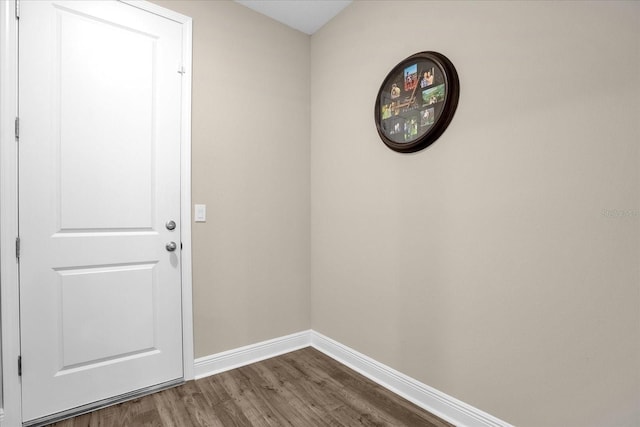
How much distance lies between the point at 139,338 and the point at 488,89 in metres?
2.38

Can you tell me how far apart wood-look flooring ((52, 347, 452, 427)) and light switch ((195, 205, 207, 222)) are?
106 centimetres

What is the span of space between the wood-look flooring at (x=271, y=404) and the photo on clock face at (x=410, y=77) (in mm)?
1849

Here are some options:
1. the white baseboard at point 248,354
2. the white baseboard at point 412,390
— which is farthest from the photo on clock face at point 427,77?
the white baseboard at point 248,354

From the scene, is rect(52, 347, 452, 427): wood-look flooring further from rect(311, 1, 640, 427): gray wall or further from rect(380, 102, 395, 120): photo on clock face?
rect(380, 102, 395, 120): photo on clock face

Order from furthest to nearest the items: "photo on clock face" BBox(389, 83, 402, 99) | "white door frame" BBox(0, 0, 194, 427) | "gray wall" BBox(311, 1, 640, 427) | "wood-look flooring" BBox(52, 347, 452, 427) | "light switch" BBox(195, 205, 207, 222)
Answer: "light switch" BBox(195, 205, 207, 222), "photo on clock face" BBox(389, 83, 402, 99), "wood-look flooring" BBox(52, 347, 452, 427), "white door frame" BBox(0, 0, 194, 427), "gray wall" BBox(311, 1, 640, 427)

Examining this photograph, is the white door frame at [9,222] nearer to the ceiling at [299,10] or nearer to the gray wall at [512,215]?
the ceiling at [299,10]

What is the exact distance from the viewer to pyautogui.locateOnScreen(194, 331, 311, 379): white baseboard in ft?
7.00

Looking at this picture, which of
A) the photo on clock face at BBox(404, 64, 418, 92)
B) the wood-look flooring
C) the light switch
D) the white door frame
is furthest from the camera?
the light switch

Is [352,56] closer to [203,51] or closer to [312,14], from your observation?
[312,14]

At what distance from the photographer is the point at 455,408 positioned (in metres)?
1.64

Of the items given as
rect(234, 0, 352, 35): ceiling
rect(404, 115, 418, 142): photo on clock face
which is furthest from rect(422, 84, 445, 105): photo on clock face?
rect(234, 0, 352, 35): ceiling

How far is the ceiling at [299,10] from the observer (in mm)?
2297

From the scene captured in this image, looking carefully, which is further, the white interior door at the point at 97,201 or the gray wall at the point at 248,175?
the gray wall at the point at 248,175

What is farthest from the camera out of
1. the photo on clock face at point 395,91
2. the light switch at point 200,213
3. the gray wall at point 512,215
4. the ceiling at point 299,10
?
the ceiling at point 299,10
